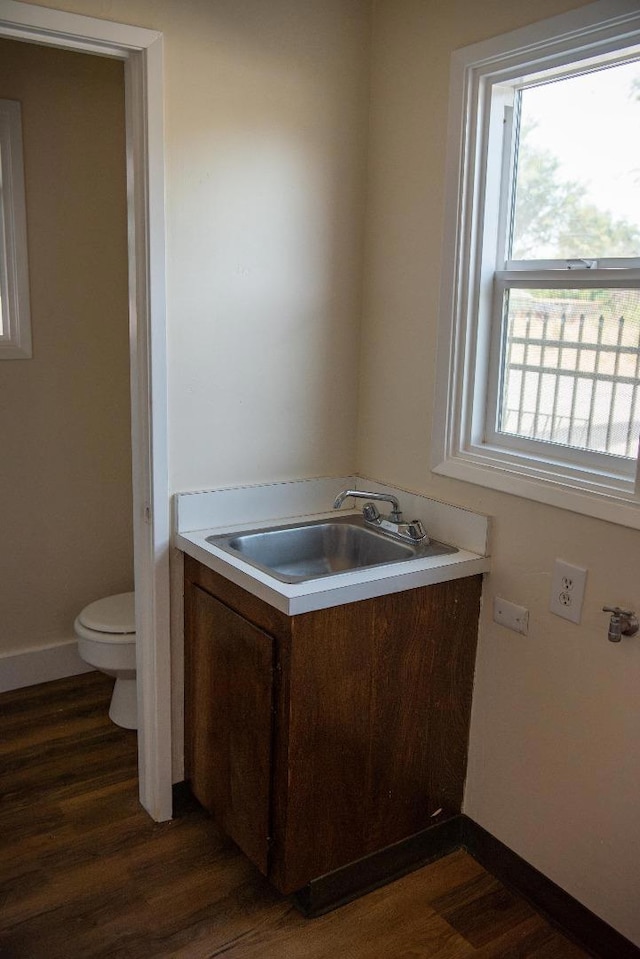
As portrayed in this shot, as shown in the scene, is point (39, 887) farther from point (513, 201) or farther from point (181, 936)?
point (513, 201)

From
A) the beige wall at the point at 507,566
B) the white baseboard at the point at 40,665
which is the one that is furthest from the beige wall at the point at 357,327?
the white baseboard at the point at 40,665

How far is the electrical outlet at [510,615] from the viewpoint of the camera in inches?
84.5

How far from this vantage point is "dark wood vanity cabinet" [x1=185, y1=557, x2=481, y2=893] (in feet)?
6.55

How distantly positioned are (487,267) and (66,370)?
1706 millimetres

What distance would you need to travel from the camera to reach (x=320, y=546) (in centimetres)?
254

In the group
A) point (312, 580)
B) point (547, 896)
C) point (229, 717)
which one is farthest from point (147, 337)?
point (547, 896)

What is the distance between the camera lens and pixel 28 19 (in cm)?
193

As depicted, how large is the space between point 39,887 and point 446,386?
1.72 meters

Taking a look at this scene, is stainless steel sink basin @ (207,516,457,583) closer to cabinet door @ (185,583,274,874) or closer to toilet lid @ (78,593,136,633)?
cabinet door @ (185,583,274,874)

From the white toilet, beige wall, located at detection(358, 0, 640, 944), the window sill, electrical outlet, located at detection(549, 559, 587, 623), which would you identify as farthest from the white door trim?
electrical outlet, located at detection(549, 559, 587, 623)

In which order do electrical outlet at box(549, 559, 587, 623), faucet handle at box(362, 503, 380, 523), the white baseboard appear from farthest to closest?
the white baseboard < faucet handle at box(362, 503, 380, 523) < electrical outlet at box(549, 559, 587, 623)

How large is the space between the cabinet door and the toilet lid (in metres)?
0.53

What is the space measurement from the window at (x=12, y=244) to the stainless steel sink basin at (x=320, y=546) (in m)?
1.27

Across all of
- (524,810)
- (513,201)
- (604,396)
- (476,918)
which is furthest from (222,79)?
(476,918)
